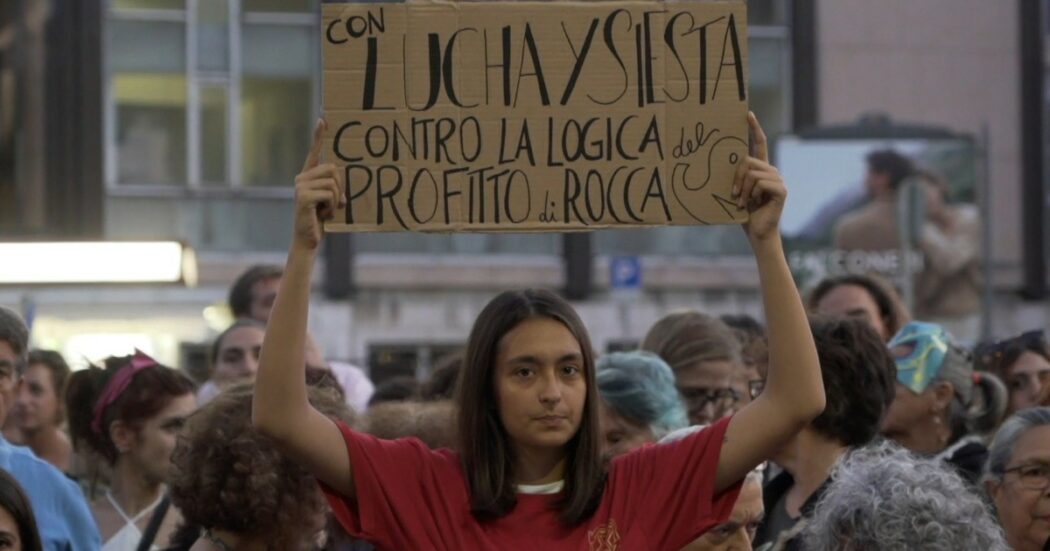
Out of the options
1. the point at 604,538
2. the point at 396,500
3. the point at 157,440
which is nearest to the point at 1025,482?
the point at 604,538

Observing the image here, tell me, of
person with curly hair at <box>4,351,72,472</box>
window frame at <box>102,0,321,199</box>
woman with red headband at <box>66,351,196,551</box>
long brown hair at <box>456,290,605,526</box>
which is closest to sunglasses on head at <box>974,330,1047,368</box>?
woman with red headband at <box>66,351,196,551</box>

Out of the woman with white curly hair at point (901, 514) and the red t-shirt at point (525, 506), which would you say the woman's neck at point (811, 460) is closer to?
the red t-shirt at point (525, 506)

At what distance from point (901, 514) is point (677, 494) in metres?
0.50

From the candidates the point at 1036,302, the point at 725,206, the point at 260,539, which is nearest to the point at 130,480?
the point at 260,539

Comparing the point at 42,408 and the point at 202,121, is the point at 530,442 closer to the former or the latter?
the point at 42,408

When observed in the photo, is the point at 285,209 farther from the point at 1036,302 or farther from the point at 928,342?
the point at 928,342

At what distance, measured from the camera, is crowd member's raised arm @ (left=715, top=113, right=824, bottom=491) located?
387 centimetres

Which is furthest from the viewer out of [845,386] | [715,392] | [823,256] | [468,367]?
[823,256]

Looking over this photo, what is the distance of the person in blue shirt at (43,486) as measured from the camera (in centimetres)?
512

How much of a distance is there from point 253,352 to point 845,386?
105 inches

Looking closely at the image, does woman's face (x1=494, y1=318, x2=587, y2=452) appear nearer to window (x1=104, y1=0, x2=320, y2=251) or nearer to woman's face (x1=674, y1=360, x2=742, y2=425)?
woman's face (x1=674, y1=360, x2=742, y2=425)

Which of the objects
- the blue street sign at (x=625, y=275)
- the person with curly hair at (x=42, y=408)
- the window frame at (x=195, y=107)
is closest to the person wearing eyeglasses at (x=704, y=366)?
the person with curly hair at (x=42, y=408)

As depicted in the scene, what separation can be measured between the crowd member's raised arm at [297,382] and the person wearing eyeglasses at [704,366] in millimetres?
2567

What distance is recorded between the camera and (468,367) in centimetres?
398
